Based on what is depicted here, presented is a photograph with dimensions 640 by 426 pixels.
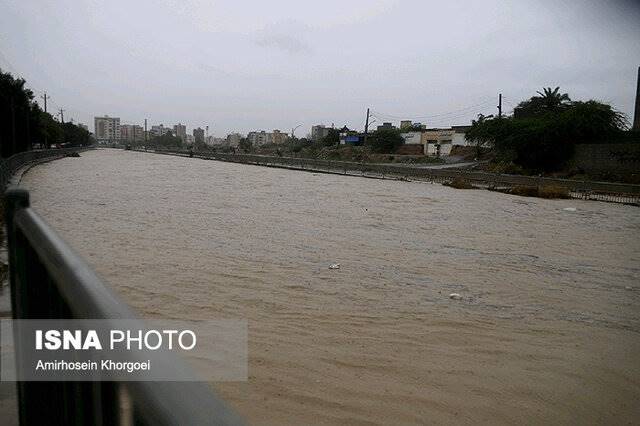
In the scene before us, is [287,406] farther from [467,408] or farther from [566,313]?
[566,313]

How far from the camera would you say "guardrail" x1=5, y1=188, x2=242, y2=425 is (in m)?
0.70

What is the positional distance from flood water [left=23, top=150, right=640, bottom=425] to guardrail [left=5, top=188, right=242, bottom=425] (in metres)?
2.30

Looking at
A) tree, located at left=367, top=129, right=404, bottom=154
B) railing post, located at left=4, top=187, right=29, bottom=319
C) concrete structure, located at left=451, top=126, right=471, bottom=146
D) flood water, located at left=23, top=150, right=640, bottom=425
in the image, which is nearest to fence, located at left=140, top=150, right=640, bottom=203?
flood water, located at left=23, top=150, right=640, bottom=425

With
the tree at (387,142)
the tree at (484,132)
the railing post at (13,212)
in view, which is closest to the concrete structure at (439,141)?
the tree at (387,142)

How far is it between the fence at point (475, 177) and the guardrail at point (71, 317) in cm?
2677

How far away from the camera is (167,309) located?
19.2 feet

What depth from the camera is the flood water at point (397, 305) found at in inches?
158

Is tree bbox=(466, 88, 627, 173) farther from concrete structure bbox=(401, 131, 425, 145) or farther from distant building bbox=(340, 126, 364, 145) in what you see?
distant building bbox=(340, 126, 364, 145)

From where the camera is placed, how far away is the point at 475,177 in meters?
31.9

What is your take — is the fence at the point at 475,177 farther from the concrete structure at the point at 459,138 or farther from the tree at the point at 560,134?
the concrete structure at the point at 459,138

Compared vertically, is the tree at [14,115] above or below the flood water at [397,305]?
above

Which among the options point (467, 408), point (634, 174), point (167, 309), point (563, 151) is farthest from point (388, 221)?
point (563, 151)

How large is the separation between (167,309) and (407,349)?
9.83 feet

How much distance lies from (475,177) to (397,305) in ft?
89.9
